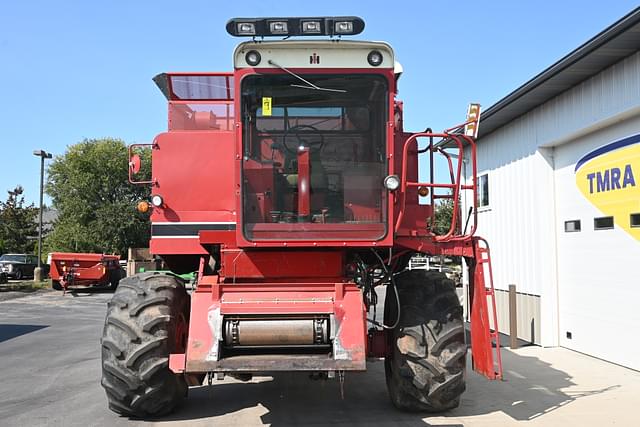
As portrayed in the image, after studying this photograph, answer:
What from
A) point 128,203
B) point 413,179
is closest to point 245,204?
point 413,179

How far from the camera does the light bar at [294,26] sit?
541cm

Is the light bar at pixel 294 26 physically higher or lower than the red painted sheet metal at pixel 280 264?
higher

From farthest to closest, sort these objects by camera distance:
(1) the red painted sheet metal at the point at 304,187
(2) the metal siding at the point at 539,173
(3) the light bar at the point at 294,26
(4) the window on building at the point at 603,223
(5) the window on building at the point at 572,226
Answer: (5) the window on building at the point at 572,226 < (4) the window on building at the point at 603,223 < (2) the metal siding at the point at 539,173 < (1) the red painted sheet metal at the point at 304,187 < (3) the light bar at the point at 294,26

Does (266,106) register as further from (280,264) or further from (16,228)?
(16,228)

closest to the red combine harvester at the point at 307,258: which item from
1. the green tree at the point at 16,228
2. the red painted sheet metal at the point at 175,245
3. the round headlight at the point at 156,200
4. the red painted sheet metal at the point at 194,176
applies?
the red painted sheet metal at the point at 175,245

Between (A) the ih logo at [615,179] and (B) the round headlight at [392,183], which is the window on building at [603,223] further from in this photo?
(B) the round headlight at [392,183]

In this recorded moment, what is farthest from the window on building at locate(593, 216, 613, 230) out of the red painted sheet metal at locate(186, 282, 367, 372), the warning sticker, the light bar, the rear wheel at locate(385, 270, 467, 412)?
the warning sticker

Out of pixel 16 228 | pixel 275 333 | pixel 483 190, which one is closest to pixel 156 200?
pixel 275 333

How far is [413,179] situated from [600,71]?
13.4 feet

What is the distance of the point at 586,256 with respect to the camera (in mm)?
9422

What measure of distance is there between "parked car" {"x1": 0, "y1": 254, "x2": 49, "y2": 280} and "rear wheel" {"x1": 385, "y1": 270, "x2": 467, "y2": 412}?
2875cm

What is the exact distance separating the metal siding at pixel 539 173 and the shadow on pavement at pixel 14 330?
403 inches

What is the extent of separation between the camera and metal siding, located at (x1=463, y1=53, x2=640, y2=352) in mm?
8461

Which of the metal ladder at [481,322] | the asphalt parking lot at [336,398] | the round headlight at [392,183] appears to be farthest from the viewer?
the asphalt parking lot at [336,398]
